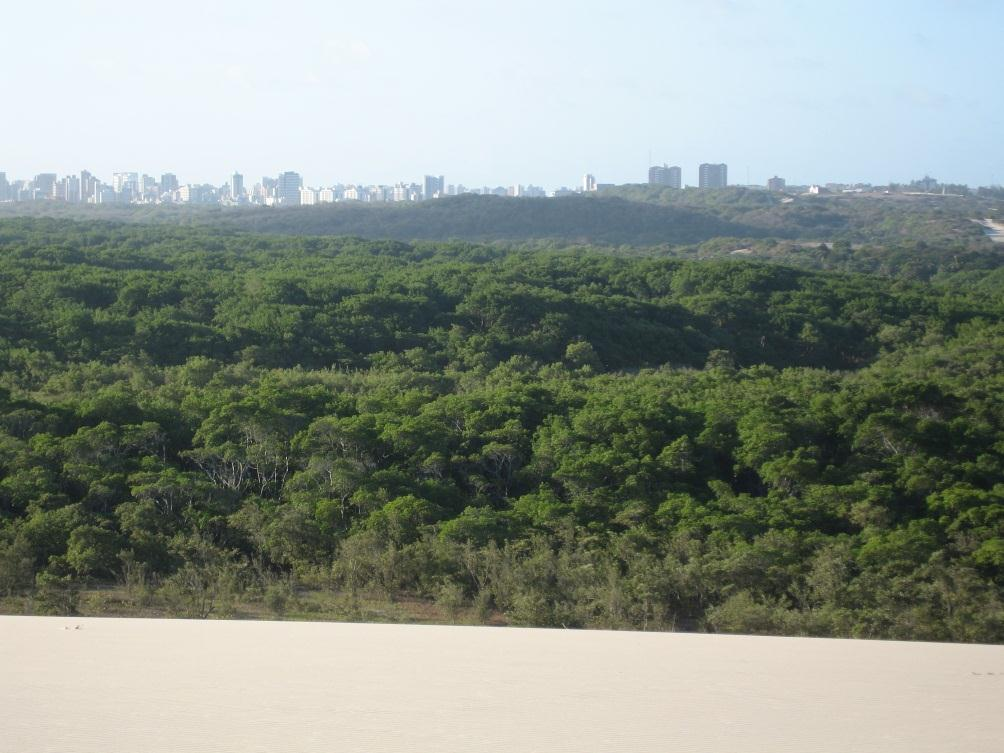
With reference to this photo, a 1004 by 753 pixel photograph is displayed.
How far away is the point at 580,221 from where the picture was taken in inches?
4023

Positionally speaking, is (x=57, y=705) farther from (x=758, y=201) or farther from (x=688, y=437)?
(x=758, y=201)

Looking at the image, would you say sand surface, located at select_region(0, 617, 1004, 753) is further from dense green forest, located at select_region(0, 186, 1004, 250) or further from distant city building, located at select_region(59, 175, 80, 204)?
distant city building, located at select_region(59, 175, 80, 204)

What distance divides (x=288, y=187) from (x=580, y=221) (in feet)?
337

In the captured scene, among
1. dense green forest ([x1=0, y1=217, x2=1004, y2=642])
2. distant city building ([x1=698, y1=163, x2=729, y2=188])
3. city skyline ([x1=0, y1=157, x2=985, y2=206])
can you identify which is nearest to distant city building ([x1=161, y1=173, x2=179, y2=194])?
city skyline ([x1=0, y1=157, x2=985, y2=206])

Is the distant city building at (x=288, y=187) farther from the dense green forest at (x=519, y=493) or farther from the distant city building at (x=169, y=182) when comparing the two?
the dense green forest at (x=519, y=493)

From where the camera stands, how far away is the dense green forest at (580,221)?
3711 inches

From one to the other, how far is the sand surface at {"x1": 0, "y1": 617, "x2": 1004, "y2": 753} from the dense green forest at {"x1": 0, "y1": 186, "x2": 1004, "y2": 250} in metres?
81.7

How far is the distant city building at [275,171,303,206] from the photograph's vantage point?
Result: 7347 inches

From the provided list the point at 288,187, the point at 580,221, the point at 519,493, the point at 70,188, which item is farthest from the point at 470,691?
the point at 288,187

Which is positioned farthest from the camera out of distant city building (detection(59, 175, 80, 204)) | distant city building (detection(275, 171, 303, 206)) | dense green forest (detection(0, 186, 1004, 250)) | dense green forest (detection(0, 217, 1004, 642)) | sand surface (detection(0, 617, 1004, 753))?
distant city building (detection(275, 171, 303, 206))

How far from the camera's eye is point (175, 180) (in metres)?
198

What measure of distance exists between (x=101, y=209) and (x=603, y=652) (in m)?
124

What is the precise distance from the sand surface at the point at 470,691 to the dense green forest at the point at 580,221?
81.7 m

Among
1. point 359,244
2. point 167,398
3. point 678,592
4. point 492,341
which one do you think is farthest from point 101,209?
point 678,592
